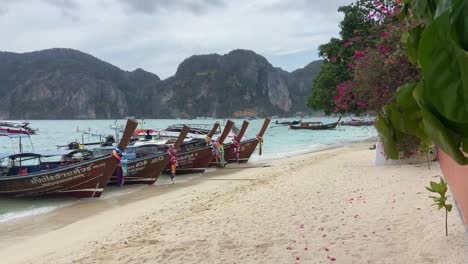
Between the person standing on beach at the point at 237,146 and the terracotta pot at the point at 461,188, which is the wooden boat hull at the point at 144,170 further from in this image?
the terracotta pot at the point at 461,188

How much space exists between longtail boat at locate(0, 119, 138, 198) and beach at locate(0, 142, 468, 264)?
60.4 inches

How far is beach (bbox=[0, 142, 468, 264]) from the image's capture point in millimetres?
5582

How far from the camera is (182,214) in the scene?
9.62m

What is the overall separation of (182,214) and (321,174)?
5768mm

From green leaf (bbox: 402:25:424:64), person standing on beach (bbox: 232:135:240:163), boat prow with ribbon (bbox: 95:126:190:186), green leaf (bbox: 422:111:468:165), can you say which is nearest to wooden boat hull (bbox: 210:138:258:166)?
person standing on beach (bbox: 232:135:240:163)

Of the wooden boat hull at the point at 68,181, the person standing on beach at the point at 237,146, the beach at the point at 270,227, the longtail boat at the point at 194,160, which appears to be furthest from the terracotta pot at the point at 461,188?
the person standing on beach at the point at 237,146

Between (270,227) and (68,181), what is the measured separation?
9.40 metres

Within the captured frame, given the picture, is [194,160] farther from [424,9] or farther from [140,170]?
[424,9]

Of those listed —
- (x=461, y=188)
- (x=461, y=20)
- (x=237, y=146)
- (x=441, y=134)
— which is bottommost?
(x=237, y=146)

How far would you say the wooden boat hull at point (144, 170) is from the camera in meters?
16.9

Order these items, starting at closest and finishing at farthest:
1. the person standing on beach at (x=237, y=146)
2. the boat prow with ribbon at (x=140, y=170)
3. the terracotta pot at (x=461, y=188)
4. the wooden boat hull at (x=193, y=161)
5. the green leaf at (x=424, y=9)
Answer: the green leaf at (x=424, y=9)
the terracotta pot at (x=461, y=188)
the boat prow with ribbon at (x=140, y=170)
the wooden boat hull at (x=193, y=161)
the person standing on beach at (x=237, y=146)

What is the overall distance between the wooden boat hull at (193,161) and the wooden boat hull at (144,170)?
2663 millimetres

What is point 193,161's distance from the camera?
67.4ft

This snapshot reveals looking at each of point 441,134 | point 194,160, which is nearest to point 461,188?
point 441,134
